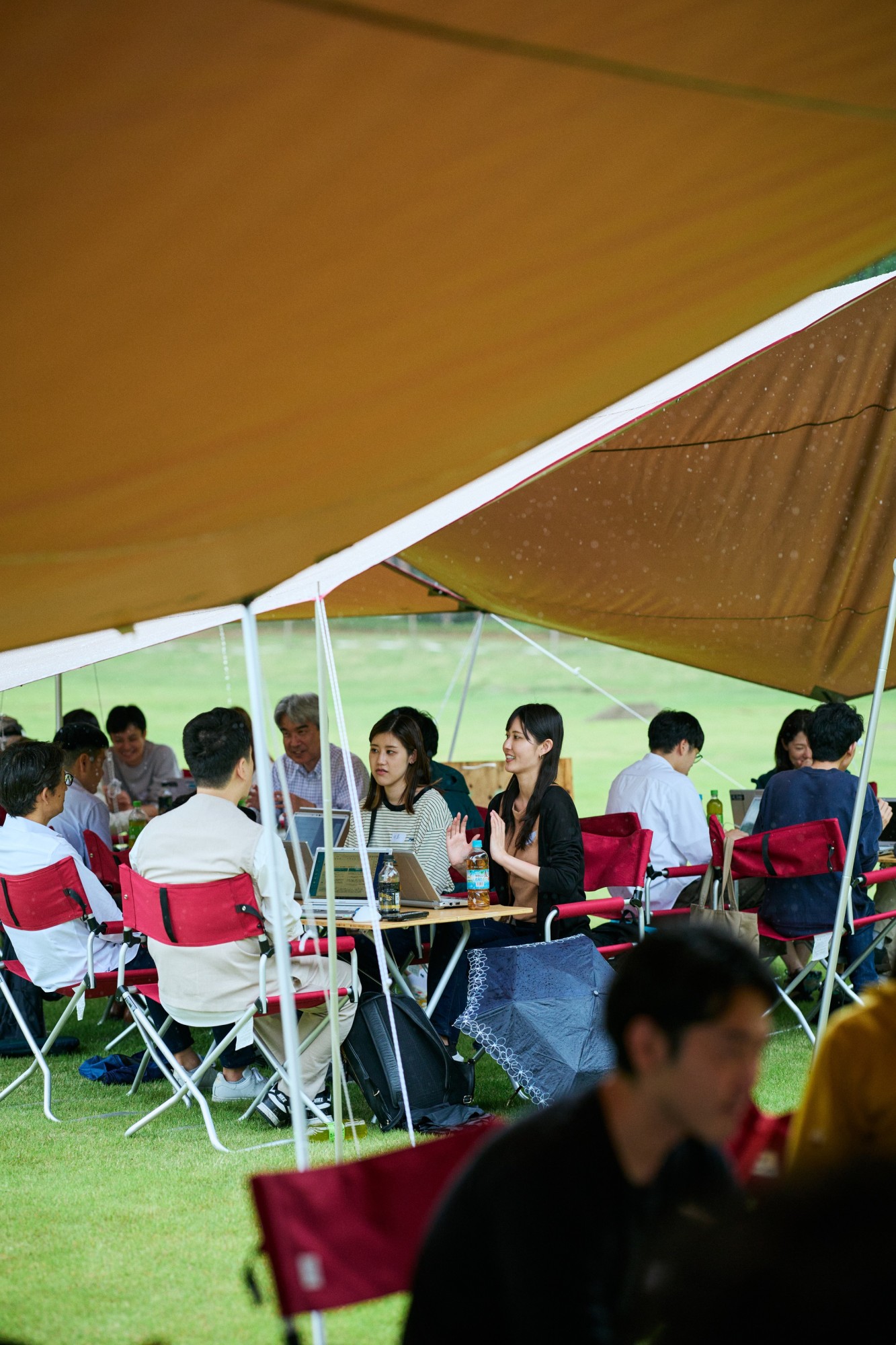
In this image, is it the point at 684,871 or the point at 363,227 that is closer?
the point at 363,227

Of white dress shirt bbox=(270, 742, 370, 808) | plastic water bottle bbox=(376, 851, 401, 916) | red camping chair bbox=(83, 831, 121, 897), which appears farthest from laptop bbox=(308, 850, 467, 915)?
white dress shirt bbox=(270, 742, 370, 808)

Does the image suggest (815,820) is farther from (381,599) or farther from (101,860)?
(381,599)

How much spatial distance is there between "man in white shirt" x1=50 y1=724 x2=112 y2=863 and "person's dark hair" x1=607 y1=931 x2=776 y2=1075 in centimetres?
492

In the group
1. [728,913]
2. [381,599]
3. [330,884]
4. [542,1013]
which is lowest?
[542,1013]

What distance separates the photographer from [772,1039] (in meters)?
5.55

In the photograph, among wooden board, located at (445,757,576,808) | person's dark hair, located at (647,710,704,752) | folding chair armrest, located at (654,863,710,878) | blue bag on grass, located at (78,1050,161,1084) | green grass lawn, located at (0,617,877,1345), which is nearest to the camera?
green grass lawn, located at (0,617,877,1345)

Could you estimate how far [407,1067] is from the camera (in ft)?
14.9

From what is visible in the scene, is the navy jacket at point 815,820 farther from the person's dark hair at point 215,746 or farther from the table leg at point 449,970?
the person's dark hair at point 215,746

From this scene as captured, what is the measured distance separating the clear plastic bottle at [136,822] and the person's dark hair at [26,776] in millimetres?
1072

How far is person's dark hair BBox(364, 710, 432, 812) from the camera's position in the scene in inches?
207

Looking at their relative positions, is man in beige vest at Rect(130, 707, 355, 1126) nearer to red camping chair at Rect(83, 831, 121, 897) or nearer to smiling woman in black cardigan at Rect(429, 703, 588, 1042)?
smiling woman in black cardigan at Rect(429, 703, 588, 1042)

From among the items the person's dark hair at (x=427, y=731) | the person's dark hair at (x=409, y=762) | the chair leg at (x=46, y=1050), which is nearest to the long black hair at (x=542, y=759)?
the person's dark hair at (x=409, y=762)

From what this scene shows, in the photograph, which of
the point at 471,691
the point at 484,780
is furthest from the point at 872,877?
the point at 471,691

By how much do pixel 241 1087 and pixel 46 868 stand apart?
113 centimetres
